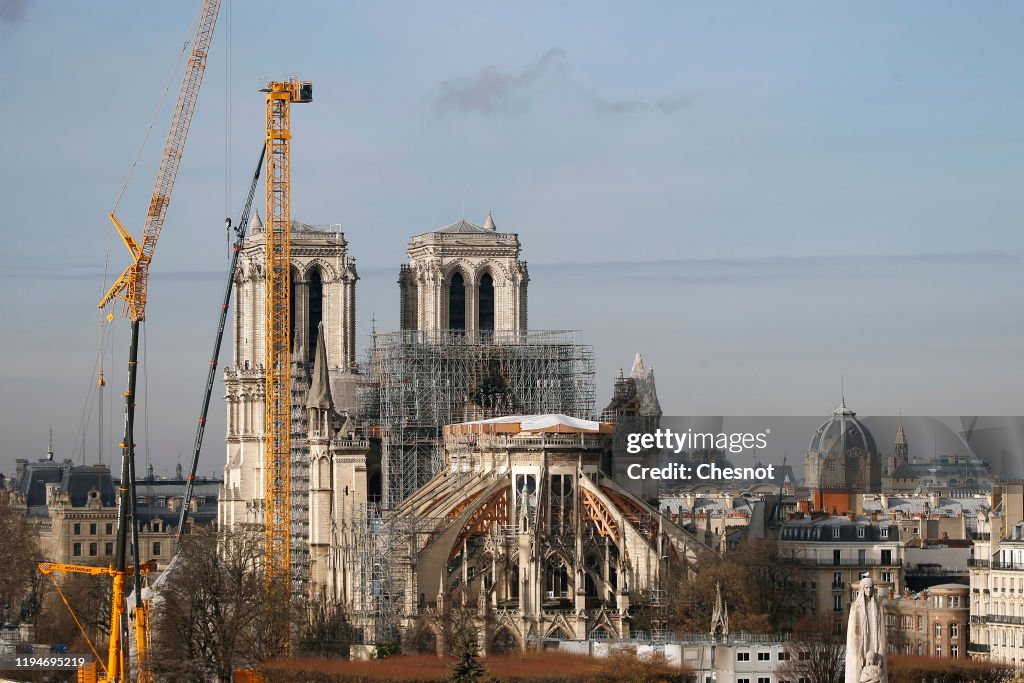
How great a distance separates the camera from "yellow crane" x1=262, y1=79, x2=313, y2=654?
128875 mm

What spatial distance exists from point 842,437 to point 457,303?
25.5m

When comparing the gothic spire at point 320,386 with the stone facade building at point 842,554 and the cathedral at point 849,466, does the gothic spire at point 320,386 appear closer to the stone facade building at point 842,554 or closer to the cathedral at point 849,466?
the cathedral at point 849,466

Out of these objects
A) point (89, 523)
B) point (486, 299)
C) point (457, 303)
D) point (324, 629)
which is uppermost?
point (486, 299)

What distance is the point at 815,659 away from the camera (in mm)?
102000

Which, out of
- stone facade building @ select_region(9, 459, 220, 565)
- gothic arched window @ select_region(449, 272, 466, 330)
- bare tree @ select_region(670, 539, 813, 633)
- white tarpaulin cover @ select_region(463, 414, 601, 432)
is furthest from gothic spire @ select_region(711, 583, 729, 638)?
stone facade building @ select_region(9, 459, 220, 565)

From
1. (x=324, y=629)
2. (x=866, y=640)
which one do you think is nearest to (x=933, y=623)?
(x=324, y=629)

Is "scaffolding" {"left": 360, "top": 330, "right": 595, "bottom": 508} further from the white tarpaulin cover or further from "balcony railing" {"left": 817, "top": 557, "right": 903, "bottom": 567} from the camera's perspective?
"balcony railing" {"left": 817, "top": 557, "right": 903, "bottom": 567}

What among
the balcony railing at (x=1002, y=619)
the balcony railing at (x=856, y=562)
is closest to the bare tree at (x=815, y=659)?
the balcony railing at (x=1002, y=619)

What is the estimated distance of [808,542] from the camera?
11794 cm

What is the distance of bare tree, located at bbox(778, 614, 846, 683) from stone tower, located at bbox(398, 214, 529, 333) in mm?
46837

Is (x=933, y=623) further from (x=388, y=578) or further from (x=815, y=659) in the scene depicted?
(x=388, y=578)

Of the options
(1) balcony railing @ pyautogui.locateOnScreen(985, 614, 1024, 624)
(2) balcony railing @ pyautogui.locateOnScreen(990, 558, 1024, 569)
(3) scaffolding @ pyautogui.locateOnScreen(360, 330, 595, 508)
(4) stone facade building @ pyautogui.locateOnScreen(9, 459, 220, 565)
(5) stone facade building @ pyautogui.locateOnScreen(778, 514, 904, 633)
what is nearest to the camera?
(1) balcony railing @ pyautogui.locateOnScreen(985, 614, 1024, 624)

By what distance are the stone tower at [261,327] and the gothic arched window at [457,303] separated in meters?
7.33

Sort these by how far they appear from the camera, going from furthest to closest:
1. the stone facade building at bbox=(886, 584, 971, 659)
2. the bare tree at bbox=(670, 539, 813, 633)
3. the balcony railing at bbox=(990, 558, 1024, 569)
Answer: the bare tree at bbox=(670, 539, 813, 633), the stone facade building at bbox=(886, 584, 971, 659), the balcony railing at bbox=(990, 558, 1024, 569)
